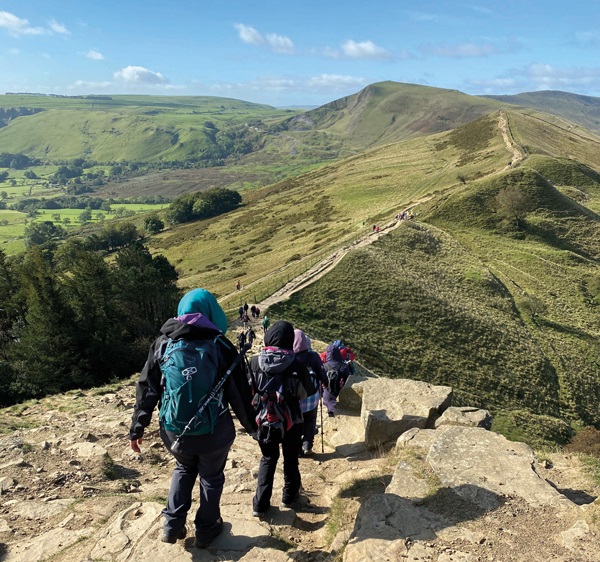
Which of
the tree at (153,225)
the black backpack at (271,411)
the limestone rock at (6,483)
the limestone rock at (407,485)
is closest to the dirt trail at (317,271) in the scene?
the limestone rock at (6,483)

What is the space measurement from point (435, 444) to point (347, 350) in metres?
5.50

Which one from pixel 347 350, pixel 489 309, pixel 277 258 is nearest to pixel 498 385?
pixel 489 309

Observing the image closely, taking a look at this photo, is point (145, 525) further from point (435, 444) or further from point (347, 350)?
point (347, 350)

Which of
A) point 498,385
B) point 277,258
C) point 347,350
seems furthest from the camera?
point 277,258

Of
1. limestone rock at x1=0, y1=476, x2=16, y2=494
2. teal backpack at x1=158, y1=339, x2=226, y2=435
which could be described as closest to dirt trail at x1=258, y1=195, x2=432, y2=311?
limestone rock at x1=0, y1=476, x2=16, y2=494

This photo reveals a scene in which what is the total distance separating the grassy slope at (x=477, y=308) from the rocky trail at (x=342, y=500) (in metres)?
16.9

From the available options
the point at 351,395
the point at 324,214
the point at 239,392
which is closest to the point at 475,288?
the point at 351,395

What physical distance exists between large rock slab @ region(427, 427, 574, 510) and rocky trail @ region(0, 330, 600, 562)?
0.08 feet

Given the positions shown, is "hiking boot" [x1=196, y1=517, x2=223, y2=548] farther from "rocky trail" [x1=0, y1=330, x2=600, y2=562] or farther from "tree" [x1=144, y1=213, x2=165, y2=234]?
"tree" [x1=144, y1=213, x2=165, y2=234]

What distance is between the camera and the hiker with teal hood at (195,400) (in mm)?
5230

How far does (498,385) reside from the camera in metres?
27.4

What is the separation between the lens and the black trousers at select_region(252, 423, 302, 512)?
21.7 feet

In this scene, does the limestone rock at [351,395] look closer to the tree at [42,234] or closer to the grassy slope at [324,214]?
the grassy slope at [324,214]

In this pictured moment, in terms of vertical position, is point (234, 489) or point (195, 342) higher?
point (195, 342)
